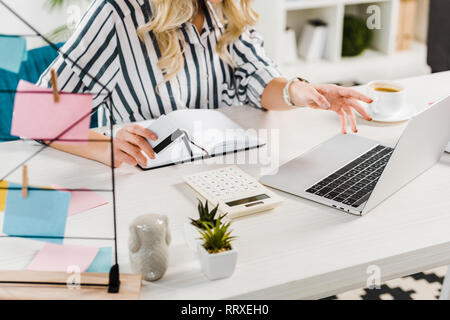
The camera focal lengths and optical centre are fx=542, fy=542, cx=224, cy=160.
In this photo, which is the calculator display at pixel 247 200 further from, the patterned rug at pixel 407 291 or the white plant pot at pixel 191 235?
the patterned rug at pixel 407 291

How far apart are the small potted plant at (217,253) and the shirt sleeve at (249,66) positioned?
80 cm

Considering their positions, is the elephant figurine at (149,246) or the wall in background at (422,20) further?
the wall in background at (422,20)

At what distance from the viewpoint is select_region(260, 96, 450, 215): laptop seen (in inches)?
40.8

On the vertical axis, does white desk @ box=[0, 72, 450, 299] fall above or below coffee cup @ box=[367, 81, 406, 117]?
below

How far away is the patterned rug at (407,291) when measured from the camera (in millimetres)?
1813

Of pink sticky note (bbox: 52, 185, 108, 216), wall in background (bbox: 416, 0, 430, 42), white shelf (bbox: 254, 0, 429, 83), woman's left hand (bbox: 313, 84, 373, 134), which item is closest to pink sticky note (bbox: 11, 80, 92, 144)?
pink sticky note (bbox: 52, 185, 108, 216)

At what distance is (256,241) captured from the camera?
37.5 inches

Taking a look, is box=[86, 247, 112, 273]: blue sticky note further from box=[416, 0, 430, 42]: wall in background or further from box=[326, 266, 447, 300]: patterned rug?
box=[416, 0, 430, 42]: wall in background

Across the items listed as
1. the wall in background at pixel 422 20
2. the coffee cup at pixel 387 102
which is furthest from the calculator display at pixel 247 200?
the wall in background at pixel 422 20

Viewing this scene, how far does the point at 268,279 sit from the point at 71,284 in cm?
31

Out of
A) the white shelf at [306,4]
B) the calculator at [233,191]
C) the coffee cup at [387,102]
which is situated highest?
the white shelf at [306,4]

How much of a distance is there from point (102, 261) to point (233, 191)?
0.31 m

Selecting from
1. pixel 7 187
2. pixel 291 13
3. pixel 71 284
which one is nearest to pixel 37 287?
pixel 71 284

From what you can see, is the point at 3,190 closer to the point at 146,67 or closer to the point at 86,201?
the point at 86,201
